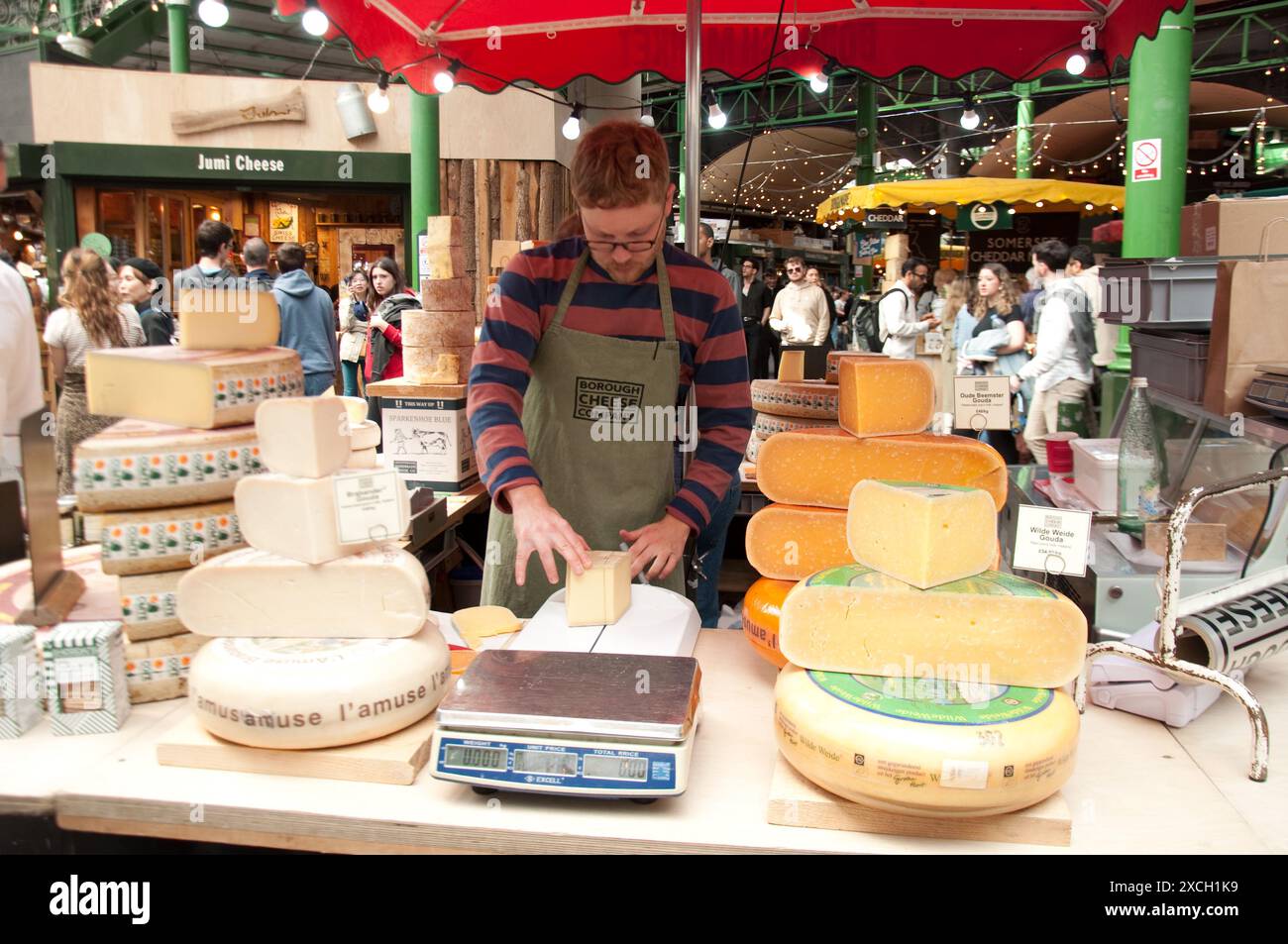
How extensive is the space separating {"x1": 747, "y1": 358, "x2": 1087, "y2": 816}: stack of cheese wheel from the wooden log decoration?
9373 millimetres

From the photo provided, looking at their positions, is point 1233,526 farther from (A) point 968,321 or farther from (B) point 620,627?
(A) point 968,321

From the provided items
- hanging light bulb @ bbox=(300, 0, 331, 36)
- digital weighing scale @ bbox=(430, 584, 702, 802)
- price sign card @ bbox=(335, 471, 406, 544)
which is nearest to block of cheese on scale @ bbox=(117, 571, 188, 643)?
price sign card @ bbox=(335, 471, 406, 544)

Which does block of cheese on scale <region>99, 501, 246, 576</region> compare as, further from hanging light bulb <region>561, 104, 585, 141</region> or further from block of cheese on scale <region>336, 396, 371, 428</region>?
hanging light bulb <region>561, 104, 585, 141</region>

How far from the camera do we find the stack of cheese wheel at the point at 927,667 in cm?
118

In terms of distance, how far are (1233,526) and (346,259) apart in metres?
9.54

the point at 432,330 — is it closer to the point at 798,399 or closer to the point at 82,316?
the point at 798,399

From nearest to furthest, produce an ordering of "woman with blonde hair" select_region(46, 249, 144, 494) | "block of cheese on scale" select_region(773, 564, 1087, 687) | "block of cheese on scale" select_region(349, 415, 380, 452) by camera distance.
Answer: "block of cheese on scale" select_region(773, 564, 1087, 687) < "block of cheese on scale" select_region(349, 415, 380, 452) < "woman with blonde hair" select_region(46, 249, 144, 494)

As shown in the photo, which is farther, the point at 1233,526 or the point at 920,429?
the point at 1233,526

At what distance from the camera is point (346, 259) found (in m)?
10.3

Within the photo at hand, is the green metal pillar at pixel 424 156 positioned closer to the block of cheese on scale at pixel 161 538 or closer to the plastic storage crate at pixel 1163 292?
the plastic storage crate at pixel 1163 292

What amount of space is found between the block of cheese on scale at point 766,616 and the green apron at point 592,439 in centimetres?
56

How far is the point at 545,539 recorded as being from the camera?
1.82m

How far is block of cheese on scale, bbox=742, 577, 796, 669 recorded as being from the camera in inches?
66.4
